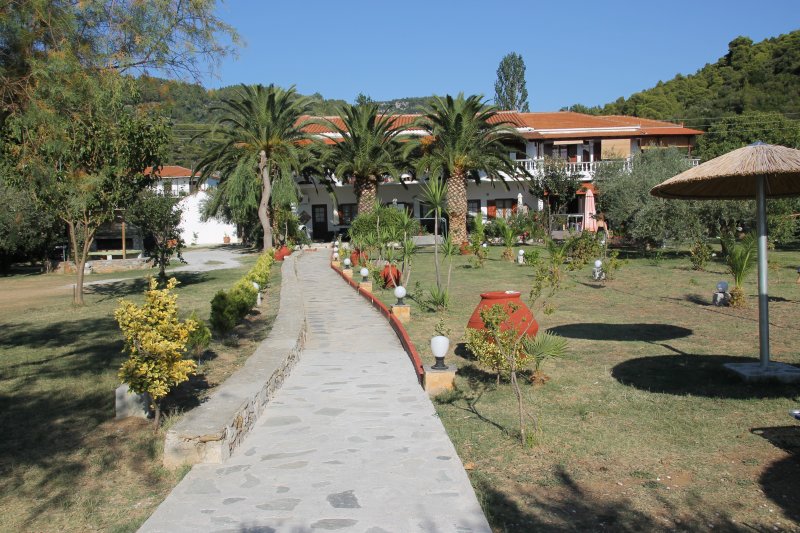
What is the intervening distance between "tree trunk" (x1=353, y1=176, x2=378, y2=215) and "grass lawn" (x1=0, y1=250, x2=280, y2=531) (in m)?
19.4

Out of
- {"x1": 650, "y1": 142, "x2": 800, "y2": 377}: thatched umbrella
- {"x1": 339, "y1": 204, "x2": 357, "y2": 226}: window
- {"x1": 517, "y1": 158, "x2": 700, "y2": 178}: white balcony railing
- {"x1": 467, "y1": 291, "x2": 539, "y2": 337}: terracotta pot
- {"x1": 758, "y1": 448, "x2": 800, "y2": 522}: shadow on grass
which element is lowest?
{"x1": 758, "y1": 448, "x2": 800, "y2": 522}: shadow on grass

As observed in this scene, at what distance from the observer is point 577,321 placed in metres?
11.6

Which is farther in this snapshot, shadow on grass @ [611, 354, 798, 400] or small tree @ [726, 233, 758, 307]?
small tree @ [726, 233, 758, 307]

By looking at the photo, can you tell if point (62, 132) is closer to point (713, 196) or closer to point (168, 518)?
point (168, 518)

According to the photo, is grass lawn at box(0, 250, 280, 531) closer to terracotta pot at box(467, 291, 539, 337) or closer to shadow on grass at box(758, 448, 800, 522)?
terracotta pot at box(467, 291, 539, 337)

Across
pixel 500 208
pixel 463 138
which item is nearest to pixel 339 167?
pixel 463 138

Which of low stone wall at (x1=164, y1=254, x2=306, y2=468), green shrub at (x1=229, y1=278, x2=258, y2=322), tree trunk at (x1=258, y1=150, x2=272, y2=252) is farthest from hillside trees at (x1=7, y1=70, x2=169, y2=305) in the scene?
tree trunk at (x1=258, y1=150, x2=272, y2=252)

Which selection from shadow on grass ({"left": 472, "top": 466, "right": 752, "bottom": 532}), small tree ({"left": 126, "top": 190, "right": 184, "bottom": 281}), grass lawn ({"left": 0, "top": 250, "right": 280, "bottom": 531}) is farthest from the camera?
small tree ({"left": 126, "top": 190, "right": 184, "bottom": 281})

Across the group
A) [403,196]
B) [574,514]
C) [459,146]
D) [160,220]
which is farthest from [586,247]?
[403,196]

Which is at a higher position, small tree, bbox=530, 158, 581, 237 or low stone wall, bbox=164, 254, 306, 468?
small tree, bbox=530, 158, 581, 237

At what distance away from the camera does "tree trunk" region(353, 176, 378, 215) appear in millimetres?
32719

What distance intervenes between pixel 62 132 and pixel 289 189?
880 inches

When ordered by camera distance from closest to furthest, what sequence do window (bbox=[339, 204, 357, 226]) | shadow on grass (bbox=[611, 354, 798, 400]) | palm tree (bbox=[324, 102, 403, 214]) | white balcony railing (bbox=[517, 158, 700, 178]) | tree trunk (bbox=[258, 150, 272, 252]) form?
shadow on grass (bbox=[611, 354, 798, 400]) < tree trunk (bbox=[258, 150, 272, 252]) < palm tree (bbox=[324, 102, 403, 214]) < white balcony railing (bbox=[517, 158, 700, 178]) < window (bbox=[339, 204, 357, 226])

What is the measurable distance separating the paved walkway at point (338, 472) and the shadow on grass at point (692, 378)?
7.85 ft
